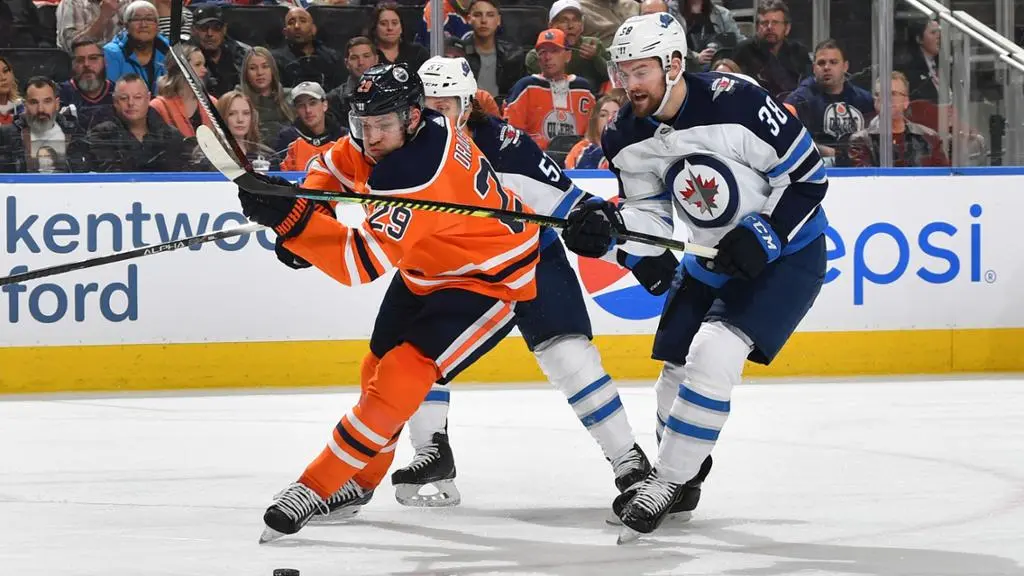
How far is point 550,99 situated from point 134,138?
68.2 inches

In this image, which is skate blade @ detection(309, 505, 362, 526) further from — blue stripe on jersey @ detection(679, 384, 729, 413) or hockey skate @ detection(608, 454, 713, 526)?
blue stripe on jersey @ detection(679, 384, 729, 413)

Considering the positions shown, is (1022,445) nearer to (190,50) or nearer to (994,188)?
(994,188)

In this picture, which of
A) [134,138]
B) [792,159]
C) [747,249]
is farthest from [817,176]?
[134,138]

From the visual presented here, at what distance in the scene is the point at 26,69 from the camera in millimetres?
6363

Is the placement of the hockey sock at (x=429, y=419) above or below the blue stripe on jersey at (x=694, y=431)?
below

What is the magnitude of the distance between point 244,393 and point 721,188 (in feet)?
10.6

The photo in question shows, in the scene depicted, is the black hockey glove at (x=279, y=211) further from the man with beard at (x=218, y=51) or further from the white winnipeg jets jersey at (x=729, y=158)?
the man with beard at (x=218, y=51)

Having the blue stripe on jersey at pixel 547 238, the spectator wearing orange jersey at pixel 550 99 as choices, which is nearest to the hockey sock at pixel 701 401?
the blue stripe on jersey at pixel 547 238

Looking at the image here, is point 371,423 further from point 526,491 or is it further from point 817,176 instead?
point 817,176

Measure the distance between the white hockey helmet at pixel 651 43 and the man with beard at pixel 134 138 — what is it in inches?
129

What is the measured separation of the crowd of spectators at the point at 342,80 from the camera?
20.8 feet

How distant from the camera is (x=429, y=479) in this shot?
394 cm

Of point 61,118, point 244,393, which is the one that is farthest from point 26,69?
point 244,393

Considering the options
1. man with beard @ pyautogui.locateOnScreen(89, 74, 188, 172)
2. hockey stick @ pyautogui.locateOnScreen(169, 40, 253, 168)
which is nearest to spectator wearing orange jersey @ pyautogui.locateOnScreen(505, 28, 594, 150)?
man with beard @ pyautogui.locateOnScreen(89, 74, 188, 172)
